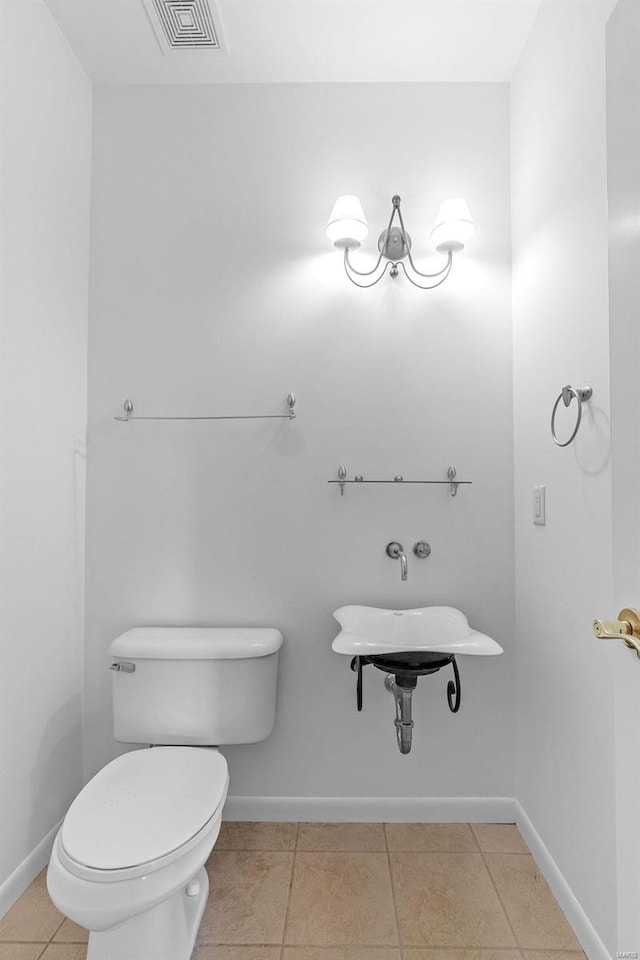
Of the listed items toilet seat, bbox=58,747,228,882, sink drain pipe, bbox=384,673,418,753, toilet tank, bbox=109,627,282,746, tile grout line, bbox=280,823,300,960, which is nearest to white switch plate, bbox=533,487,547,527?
sink drain pipe, bbox=384,673,418,753

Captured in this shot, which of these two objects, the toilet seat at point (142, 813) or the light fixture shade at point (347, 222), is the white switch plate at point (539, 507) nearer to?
the light fixture shade at point (347, 222)

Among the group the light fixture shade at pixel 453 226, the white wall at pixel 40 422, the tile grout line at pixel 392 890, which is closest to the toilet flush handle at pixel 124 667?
the white wall at pixel 40 422

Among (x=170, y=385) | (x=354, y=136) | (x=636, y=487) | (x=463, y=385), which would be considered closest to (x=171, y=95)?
(x=354, y=136)

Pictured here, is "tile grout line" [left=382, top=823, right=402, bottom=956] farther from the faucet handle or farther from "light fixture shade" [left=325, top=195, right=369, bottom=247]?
"light fixture shade" [left=325, top=195, right=369, bottom=247]

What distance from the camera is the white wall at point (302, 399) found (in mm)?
1982

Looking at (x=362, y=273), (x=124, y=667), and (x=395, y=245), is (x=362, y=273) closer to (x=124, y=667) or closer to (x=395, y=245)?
(x=395, y=245)

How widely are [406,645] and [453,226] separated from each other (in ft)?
4.35

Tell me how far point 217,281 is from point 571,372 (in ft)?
3.97

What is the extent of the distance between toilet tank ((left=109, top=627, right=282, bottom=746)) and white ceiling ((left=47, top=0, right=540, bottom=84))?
75.2 inches

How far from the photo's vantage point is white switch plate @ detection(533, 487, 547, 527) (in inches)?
67.9

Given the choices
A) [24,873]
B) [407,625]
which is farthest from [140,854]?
[407,625]

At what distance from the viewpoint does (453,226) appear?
186cm

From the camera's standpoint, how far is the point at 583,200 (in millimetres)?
1459

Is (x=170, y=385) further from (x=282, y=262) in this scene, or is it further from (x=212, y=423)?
(x=282, y=262)
